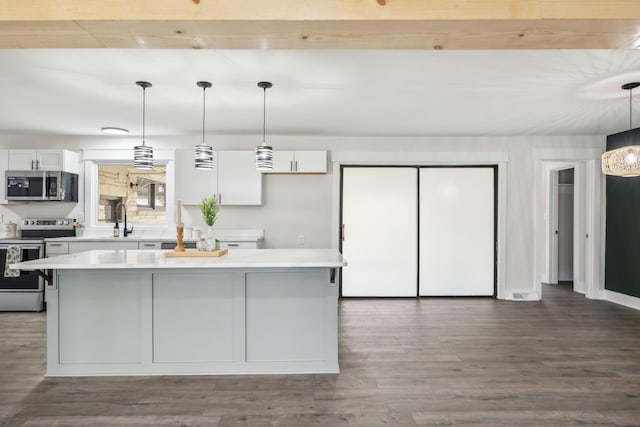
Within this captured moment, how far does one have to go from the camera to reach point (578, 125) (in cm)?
465

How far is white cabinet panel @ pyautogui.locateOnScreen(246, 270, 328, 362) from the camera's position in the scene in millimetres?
2852

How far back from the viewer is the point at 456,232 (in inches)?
212

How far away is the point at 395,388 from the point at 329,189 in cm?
314

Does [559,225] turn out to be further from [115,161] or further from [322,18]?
[115,161]

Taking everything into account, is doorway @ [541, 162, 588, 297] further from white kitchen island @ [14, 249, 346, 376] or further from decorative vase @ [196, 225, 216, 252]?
decorative vase @ [196, 225, 216, 252]

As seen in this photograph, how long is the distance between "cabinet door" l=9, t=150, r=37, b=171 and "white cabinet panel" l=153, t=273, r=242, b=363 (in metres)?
3.40

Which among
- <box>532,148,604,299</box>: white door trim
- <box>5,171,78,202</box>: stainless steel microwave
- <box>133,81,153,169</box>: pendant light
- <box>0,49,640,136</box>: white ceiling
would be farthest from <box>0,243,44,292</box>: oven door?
<box>532,148,604,299</box>: white door trim

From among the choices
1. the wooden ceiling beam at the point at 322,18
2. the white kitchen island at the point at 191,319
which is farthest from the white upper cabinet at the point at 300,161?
the wooden ceiling beam at the point at 322,18

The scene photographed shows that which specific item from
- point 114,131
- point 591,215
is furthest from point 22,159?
point 591,215

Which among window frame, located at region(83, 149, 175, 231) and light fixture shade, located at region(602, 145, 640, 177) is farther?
window frame, located at region(83, 149, 175, 231)

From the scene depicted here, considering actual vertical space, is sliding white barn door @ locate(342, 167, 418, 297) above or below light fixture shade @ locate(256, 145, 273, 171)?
below

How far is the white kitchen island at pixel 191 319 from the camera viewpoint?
9.20ft

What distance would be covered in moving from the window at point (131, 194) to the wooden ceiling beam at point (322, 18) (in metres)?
3.80

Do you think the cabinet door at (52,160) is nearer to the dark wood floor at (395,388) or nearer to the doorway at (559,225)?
the dark wood floor at (395,388)
